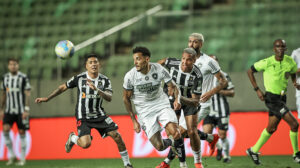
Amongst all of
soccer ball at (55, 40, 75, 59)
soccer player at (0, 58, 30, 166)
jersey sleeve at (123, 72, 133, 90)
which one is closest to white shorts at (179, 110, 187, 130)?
jersey sleeve at (123, 72, 133, 90)

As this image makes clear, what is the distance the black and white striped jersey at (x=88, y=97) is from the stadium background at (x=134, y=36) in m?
4.23

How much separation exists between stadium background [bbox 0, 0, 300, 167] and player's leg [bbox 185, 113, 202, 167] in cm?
445

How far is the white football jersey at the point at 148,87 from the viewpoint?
284 inches

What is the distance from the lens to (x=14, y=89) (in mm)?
11367

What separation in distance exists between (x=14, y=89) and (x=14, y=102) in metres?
0.29

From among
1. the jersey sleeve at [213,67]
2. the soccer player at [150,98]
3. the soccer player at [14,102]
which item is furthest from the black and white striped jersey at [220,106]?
the soccer player at [14,102]

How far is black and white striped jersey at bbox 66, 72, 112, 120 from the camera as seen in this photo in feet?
26.4

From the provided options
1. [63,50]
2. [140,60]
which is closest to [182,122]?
Result: [140,60]

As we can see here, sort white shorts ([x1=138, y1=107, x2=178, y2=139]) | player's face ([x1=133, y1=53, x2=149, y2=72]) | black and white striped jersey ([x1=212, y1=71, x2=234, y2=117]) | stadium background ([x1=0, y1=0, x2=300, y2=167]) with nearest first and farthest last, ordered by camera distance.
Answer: player's face ([x1=133, y1=53, x2=149, y2=72]) → white shorts ([x1=138, y1=107, x2=178, y2=139]) → black and white striped jersey ([x1=212, y1=71, x2=234, y2=117]) → stadium background ([x1=0, y1=0, x2=300, y2=167])

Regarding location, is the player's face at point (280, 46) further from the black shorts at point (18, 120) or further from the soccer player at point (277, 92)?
the black shorts at point (18, 120)

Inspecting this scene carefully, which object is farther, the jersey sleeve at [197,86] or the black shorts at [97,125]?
the black shorts at [97,125]

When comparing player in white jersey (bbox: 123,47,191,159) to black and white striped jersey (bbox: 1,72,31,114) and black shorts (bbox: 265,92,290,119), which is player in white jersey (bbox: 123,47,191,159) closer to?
black shorts (bbox: 265,92,290,119)

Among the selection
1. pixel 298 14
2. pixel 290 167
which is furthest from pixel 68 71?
pixel 290 167

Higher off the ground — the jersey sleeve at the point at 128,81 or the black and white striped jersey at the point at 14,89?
the jersey sleeve at the point at 128,81
